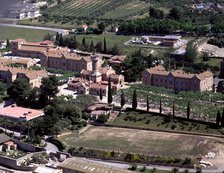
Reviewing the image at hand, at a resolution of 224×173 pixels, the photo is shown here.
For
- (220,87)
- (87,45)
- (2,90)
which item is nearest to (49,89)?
(2,90)

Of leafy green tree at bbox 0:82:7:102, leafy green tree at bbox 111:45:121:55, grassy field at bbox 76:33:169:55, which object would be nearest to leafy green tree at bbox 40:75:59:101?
leafy green tree at bbox 0:82:7:102

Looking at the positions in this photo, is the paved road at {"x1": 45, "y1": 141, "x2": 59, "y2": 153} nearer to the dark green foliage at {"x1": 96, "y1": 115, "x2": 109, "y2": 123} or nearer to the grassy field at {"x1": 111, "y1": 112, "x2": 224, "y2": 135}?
the dark green foliage at {"x1": 96, "y1": 115, "x2": 109, "y2": 123}

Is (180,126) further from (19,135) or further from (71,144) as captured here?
(19,135)

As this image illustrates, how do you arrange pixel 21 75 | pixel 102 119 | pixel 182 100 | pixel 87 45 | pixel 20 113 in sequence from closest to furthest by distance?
pixel 102 119 < pixel 20 113 < pixel 182 100 < pixel 21 75 < pixel 87 45

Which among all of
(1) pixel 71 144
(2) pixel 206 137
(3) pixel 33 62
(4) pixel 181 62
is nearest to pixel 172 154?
(2) pixel 206 137

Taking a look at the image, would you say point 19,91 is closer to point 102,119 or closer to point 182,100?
point 102,119

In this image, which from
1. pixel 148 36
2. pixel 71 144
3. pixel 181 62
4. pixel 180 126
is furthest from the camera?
pixel 148 36
